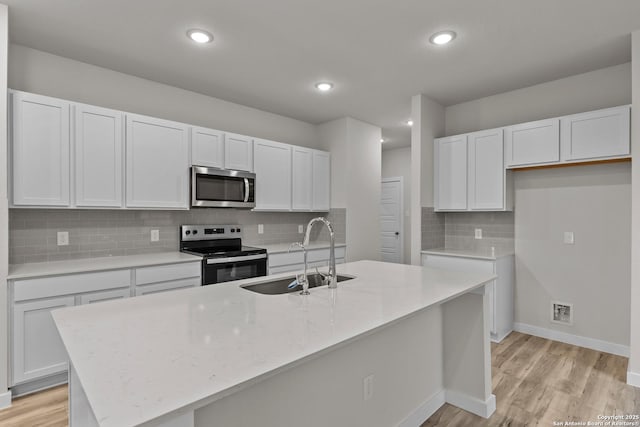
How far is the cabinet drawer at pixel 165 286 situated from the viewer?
289cm

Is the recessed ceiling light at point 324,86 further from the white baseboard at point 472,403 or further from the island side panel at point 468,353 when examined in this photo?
the white baseboard at point 472,403

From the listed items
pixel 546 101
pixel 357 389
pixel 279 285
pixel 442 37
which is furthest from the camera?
pixel 546 101

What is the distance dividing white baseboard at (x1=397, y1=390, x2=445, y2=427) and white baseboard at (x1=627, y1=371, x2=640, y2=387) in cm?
154

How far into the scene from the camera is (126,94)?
3.34 m

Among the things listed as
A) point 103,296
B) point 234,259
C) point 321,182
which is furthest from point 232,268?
point 321,182

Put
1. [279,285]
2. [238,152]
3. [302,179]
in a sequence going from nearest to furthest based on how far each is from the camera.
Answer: [279,285], [238,152], [302,179]

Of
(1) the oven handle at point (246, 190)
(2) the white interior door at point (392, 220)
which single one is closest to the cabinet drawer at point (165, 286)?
(1) the oven handle at point (246, 190)

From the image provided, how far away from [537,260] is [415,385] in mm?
2430

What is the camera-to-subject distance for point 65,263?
2.85 meters

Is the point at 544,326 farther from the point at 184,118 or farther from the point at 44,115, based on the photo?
the point at 44,115

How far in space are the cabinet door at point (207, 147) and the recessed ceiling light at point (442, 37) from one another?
7.45 feet

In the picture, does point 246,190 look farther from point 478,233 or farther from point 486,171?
point 478,233

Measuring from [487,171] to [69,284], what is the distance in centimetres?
402

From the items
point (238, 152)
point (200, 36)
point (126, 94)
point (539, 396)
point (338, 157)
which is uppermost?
point (200, 36)
